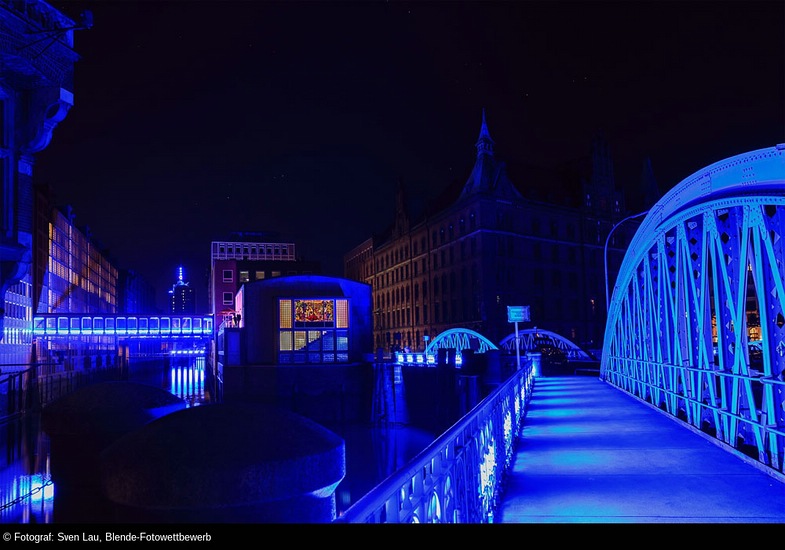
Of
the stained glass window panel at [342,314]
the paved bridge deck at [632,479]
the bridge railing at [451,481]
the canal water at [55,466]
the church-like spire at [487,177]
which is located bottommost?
the canal water at [55,466]

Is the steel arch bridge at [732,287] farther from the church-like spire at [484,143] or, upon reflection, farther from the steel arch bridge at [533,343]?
the church-like spire at [484,143]

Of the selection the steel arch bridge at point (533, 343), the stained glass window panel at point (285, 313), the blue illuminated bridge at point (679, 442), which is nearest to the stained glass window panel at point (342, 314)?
the stained glass window panel at point (285, 313)

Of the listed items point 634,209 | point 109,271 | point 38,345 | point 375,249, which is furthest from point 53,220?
point 634,209

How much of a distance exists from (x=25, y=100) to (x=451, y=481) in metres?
31.6

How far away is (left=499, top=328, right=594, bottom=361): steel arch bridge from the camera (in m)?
49.5

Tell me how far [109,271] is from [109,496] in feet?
465

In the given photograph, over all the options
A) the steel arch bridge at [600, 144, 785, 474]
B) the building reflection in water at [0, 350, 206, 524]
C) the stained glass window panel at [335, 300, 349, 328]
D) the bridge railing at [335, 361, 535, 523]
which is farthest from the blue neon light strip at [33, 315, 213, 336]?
the bridge railing at [335, 361, 535, 523]

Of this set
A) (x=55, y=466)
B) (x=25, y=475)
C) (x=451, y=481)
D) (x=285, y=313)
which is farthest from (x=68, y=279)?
(x=451, y=481)

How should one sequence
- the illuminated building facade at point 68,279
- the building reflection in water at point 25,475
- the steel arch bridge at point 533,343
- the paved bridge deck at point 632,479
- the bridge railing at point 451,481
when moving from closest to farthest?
1. the bridge railing at point 451,481
2. the paved bridge deck at point 632,479
3. the building reflection in water at point 25,475
4. the steel arch bridge at point 533,343
5. the illuminated building facade at point 68,279

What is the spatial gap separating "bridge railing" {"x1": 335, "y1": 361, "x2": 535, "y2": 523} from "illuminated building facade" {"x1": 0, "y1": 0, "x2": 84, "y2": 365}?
88.3ft

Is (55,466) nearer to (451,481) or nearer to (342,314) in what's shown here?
(451,481)

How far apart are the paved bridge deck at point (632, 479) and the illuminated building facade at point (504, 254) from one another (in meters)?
54.2

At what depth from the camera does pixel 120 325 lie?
67.8 meters

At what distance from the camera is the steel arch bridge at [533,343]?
49.5m
